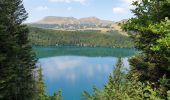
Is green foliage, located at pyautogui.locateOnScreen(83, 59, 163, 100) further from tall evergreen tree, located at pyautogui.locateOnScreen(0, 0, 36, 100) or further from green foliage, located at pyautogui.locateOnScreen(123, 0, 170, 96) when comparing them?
tall evergreen tree, located at pyautogui.locateOnScreen(0, 0, 36, 100)

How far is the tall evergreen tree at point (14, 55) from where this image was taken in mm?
25147

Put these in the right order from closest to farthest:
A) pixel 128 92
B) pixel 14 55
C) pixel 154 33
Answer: pixel 154 33 < pixel 128 92 < pixel 14 55

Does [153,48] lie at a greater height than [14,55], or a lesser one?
greater

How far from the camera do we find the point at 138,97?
9.55 metres

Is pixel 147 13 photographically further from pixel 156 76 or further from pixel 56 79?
pixel 56 79

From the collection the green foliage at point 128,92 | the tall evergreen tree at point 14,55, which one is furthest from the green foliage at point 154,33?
the tall evergreen tree at point 14,55

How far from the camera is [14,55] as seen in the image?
3181 cm

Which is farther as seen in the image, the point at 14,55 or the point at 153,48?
the point at 14,55

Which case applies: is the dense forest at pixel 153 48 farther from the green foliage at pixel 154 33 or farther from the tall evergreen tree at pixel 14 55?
the tall evergreen tree at pixel 14 55

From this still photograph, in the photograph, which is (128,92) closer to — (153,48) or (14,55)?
(153,48)

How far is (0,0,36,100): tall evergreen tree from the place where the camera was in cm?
2515

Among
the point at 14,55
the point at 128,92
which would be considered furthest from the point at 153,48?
the point at 14,55

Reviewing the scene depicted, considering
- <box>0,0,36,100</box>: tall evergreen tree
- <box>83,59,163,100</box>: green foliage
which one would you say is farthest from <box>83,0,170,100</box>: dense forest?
<box>0,0,36,100</box>: tall evergreen tree

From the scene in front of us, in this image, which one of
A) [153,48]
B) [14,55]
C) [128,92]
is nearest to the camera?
[153,48]
